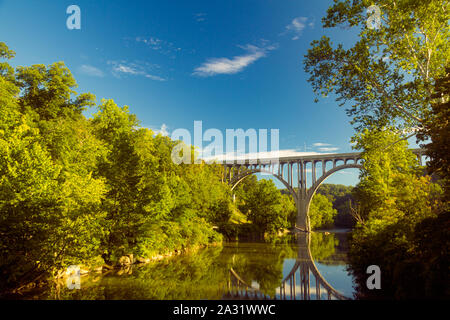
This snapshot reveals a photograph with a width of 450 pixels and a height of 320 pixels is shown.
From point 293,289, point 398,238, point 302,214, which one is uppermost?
point 398,238

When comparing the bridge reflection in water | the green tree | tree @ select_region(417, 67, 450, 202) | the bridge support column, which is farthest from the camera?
the green tree

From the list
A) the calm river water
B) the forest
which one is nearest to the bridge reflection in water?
the calm river water

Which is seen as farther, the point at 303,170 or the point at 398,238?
the point at 303,170

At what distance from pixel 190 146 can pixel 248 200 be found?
55.6ft

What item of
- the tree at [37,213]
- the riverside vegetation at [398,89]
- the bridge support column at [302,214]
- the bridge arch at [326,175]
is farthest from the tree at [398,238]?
the bridge support column at [302,214]

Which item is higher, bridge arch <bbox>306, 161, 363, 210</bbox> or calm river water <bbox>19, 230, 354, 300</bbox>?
bridge arch <bbox>306, 161, 363, 210</bbox>

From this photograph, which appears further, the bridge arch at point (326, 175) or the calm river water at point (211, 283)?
the bridge arch at point (326, 175)

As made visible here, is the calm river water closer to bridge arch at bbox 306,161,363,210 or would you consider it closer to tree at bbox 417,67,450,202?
tree at bbox 417,67,450,202

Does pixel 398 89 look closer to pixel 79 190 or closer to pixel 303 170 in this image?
pixel 79 190

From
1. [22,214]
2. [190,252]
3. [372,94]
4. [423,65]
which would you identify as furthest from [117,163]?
[423,65]

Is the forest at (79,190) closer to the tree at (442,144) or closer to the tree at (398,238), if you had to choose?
the tree at (398,238)

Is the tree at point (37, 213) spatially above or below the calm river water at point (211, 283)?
above

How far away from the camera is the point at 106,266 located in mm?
15625

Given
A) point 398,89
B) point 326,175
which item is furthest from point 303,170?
point 398,89
